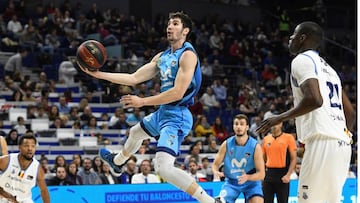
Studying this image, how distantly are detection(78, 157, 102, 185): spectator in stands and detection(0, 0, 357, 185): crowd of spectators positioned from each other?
17 millimetres

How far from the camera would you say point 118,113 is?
50.5 ft

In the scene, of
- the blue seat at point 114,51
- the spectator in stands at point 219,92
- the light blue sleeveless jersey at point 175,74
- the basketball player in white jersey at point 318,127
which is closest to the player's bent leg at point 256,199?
the light blue sleeveless jersey at point 175,74

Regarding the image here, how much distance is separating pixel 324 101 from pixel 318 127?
195mm

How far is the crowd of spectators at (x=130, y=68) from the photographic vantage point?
1390 centimetres

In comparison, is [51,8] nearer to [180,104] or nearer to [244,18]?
[244,18]

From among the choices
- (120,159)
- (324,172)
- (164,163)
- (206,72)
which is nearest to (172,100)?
(164,163)

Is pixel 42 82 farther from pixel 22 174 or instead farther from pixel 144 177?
pixel 22 174

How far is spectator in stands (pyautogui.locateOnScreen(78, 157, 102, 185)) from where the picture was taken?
11.8m

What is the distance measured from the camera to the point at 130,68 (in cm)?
1736

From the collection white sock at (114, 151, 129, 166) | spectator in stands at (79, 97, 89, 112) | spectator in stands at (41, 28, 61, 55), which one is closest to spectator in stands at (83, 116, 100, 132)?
spectator in stands at (79, 97, 89, 112)

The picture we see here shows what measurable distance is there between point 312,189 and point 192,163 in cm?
758

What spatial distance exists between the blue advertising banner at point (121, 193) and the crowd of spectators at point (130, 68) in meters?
1.13

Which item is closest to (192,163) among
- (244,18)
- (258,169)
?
(258,169)

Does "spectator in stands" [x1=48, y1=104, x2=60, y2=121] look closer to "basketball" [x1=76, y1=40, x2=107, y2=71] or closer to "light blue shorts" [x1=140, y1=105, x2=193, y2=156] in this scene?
"light blue shorts" [x1=140, y1=105, x2=193, y2=156]
